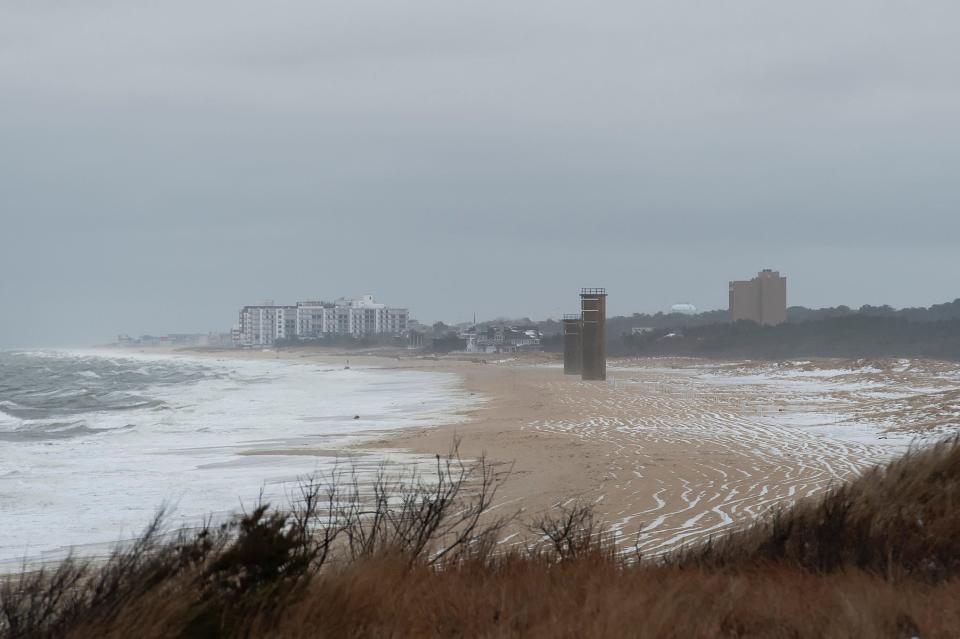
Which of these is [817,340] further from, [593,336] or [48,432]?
[48,432]

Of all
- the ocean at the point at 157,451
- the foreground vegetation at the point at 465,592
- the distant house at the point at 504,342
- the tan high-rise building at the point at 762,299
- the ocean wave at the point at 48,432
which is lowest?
the ocean wave at the point at 48,432

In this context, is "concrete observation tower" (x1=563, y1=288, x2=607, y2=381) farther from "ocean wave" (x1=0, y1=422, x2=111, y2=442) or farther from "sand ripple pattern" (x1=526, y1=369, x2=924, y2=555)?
"ocean wave" (x1=0, y1=422, x2=111, y2=442)

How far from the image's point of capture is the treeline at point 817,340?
60344 mm

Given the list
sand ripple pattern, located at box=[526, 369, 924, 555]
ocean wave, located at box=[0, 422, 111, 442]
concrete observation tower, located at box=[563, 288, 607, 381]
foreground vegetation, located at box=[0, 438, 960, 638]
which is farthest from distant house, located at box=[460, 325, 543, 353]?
foreground vegetation, located at box=[0, 438, 960, 638]

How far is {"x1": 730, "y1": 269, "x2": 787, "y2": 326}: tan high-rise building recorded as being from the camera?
99812 millimetres

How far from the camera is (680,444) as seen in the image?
15.4 metres

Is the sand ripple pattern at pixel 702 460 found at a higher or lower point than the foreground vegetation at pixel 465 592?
lower

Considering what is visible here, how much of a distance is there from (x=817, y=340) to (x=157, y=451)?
60.8 meters

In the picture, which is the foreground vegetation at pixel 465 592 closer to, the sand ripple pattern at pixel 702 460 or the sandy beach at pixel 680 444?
the sandy beach at pixel 680 444

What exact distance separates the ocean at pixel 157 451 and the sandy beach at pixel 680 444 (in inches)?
66.7

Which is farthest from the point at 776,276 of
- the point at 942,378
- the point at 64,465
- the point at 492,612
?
the point at 492,612

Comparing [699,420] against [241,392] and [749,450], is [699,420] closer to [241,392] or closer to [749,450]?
[749,450]

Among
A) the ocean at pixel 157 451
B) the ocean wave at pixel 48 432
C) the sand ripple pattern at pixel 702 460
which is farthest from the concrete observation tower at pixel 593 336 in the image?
the ocean wave at pixel 48 432

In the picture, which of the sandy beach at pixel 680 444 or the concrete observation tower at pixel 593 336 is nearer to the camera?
the sandy beach at pixel 680 444
